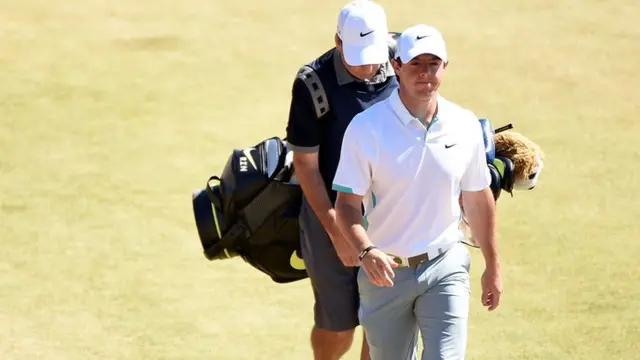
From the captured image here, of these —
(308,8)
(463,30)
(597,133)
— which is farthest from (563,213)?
(308,8)

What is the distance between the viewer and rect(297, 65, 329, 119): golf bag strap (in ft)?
15.7

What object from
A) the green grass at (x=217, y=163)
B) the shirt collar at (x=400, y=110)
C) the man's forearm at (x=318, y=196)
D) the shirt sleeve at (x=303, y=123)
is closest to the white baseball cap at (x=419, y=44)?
the shirt collar at (x=400, y=110)

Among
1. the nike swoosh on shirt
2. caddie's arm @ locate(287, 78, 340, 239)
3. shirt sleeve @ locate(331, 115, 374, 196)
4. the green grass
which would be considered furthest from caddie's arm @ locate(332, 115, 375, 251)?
the green grass

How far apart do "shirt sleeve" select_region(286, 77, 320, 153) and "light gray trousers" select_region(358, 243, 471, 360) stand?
60 cm

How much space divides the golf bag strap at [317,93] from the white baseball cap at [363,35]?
16 centimetres

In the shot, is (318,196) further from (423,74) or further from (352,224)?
(423,74)

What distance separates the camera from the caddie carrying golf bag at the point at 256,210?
5.21 meters

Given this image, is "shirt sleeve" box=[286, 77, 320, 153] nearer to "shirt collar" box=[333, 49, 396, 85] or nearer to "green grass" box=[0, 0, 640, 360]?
"shirt collar" box=[333, 49, 396, 85]

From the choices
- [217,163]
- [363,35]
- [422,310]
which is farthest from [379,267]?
[217,163]

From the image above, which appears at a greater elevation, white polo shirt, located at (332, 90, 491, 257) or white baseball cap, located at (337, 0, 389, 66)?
white baseball cap, located at (337, 0, 389, 66)

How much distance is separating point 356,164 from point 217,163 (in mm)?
4024

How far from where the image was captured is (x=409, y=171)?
4391 mm

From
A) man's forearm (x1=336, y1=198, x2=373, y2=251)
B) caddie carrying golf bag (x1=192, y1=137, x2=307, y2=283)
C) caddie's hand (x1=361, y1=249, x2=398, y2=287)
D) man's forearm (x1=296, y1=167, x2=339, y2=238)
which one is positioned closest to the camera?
caddie's hand (x1=361, y1=249, x2=398, y2=287)

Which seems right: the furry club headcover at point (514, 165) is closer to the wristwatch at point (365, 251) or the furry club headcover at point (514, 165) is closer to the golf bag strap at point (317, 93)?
the golf bag strap at point (317, 93)
